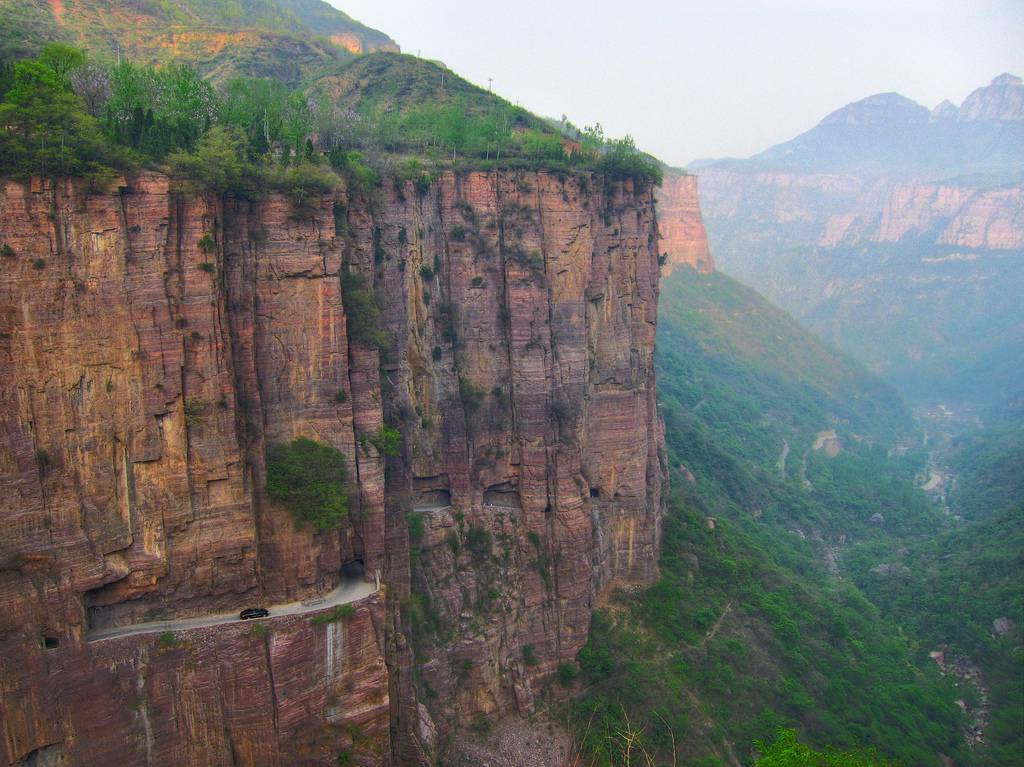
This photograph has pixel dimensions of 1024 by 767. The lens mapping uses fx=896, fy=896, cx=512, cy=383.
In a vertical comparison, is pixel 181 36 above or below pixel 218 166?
above

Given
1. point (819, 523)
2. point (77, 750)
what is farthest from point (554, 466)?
point (819, 523)

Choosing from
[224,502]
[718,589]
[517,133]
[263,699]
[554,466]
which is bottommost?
[718,589]

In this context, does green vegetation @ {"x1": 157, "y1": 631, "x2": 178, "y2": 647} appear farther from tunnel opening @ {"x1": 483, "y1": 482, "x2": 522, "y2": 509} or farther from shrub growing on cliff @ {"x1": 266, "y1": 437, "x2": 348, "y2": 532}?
tunnel opening @ {"x1": 483, "y1": 482, "x2": 522, "y2": 509}

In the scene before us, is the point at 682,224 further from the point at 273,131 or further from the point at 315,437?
the point at 315,437

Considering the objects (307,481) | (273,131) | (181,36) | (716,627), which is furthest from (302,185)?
(181,36)

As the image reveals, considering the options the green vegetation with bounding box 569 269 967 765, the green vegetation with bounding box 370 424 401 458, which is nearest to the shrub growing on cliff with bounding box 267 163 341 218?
the green vegetation with bounding box 370 424 401 458

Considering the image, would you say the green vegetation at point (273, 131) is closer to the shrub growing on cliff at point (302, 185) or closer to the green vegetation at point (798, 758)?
the shrub growing on cliff at point (302, 185)

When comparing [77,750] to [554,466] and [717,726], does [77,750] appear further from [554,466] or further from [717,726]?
[717,726]
